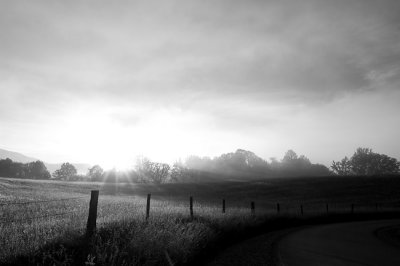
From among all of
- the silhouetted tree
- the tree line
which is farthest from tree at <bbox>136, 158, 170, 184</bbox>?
the silhouetted tree

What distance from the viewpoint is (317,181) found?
7844 cm

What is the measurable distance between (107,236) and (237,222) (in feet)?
29.1

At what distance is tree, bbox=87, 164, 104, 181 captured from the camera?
132 metres

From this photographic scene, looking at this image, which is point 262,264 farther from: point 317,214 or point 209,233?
point 317,214

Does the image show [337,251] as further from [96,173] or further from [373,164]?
[373,164]

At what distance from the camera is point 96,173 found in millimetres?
140250

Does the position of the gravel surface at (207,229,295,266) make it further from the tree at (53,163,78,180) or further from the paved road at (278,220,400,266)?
the tree at (53,163,78,180)

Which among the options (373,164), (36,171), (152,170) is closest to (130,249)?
(152,170)

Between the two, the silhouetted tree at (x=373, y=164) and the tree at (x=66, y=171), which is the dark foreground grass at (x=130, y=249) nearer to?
the tree at (x=66, y=171)

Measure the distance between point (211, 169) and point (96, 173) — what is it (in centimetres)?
5316

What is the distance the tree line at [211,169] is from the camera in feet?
382

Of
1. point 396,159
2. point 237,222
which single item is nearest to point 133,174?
point 237,222

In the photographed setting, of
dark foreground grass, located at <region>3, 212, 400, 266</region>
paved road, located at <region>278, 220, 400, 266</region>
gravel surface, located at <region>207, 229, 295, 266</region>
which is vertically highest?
dark foreground grass, located at <region>3, 212, 400, 266</region>

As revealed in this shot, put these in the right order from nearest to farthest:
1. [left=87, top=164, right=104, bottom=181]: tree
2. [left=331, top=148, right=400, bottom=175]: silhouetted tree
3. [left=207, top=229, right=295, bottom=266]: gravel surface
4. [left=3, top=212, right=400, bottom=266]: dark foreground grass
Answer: [left=3, top=212, right=400, bottom=266]: dark foreground grass < [left=207, top=229, right=295, bottom=266]: gravel surface < [left=87, top=164, right=104, bottom=181]: tree < [left=331, top=148, right=400, bottom=175]: silhouetted tree
